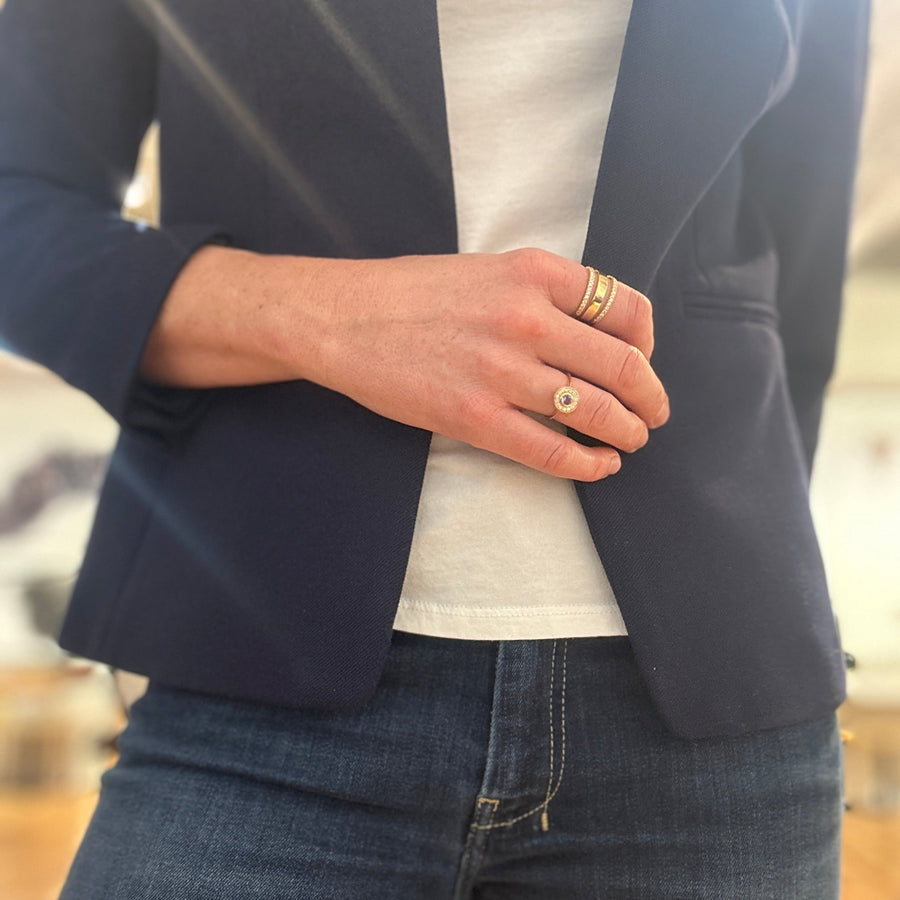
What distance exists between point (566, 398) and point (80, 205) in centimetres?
49

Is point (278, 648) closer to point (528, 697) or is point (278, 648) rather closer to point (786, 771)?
point (528, 697)

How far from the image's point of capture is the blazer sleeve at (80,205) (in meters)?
0.68

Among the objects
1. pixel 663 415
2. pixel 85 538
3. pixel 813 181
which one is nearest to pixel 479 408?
pixel 663 415

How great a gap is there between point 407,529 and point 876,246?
5572 millimetres

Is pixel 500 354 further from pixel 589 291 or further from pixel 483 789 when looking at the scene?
pixel 483 789

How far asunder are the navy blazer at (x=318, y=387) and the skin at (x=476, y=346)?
4 centimetres

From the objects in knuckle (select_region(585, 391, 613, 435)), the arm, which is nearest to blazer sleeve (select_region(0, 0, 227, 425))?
the arm

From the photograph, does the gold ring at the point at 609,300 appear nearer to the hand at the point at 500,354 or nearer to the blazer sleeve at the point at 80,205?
the hand at the point at 500,354

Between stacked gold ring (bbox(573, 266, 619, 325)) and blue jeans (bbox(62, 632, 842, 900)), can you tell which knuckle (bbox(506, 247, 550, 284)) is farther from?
blue jeans (bbox(62, 632, 842, 900))

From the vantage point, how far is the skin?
58cm

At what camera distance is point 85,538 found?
1.45 metres

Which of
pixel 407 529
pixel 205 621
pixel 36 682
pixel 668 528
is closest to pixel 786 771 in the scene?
pixel 668 528

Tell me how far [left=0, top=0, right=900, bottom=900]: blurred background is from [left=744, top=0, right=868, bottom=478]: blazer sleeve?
0.15 metres

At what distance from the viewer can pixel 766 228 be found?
2.84ft
